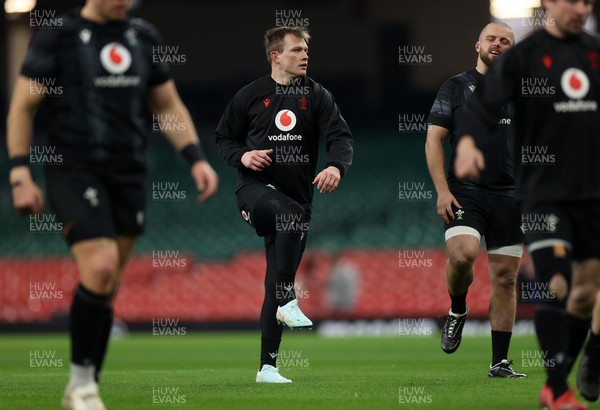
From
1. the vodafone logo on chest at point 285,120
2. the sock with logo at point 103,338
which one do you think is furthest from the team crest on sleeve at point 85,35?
the vodafone logo on chest at point 285,120

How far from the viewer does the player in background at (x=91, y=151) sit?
561cm

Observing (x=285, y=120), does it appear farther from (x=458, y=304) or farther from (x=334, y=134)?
(x=458, y=304)

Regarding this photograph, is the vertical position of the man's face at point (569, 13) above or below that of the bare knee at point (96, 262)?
above

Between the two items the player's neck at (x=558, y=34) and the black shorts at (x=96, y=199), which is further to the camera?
the player's neck at (x=558, y=34)

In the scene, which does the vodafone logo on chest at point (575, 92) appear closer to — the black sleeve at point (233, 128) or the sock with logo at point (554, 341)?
the sock with logo at point (554, 341)

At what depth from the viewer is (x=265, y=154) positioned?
8.23 metres

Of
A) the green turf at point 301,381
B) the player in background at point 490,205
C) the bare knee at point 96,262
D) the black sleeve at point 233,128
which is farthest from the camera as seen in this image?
the player in background at point 490,205

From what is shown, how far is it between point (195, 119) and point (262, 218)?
2165cm

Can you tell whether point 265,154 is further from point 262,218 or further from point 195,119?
point 195,119

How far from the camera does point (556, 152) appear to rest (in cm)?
583

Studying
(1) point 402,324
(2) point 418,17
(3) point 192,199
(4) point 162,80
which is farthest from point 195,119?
(4) point 162,80

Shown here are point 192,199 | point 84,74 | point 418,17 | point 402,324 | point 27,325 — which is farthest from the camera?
point 418,17

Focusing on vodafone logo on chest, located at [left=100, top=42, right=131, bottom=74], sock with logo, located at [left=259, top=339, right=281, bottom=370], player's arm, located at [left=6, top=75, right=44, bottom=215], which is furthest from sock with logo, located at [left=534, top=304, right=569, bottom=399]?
sock with logo, located at [left=259, top=339, right=281, bottom=370]

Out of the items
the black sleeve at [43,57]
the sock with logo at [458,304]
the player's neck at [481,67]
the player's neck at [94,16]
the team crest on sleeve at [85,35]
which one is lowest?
the sock with logo at [458,304]
